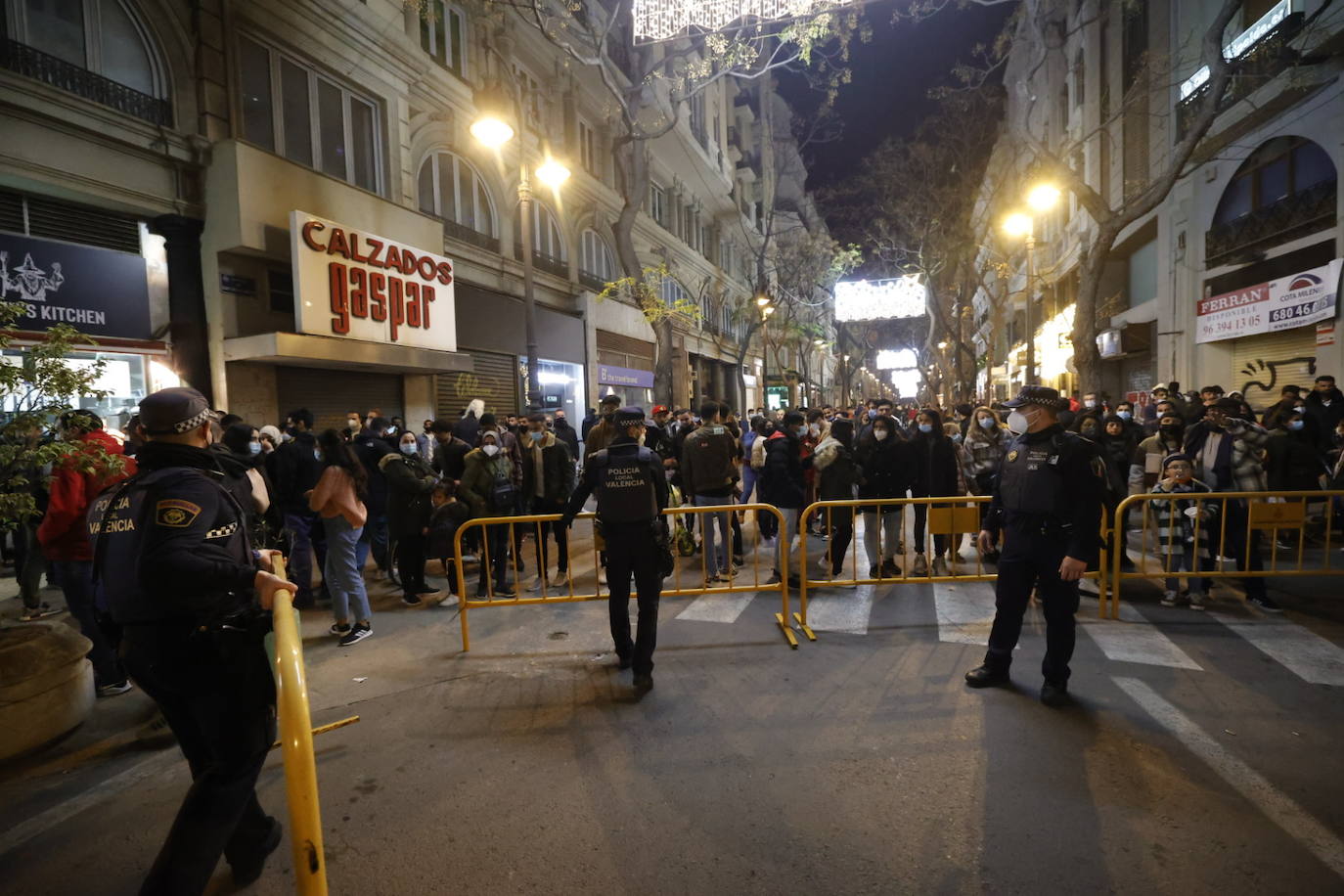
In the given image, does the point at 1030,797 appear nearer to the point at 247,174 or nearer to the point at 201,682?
the point at 201,682

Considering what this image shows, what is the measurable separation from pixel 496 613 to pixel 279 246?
9135 mm

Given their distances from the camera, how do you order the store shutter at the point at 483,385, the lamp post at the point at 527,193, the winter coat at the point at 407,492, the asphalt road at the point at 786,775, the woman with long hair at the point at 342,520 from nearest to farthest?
1. the asphalt road at the point at 786,775
2. the woman with long hair at the point at 342,520
3. the winter coat at the point at 407,492
4. the lamp post at the point at 527,193
5. the store shutter at the point at 483,385

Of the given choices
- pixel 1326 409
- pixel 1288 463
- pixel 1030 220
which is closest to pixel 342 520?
pixel 1288 463

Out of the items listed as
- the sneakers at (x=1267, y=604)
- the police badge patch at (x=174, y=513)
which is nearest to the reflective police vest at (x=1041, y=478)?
the sneakers at (x=1267, y=604)

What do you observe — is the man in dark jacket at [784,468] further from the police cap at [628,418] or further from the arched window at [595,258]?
the arched window at [595,258]

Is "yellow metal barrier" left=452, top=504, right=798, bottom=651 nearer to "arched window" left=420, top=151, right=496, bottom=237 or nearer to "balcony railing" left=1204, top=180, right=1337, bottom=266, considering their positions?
"arched window" left=420, top=151, right=496, bottom=237

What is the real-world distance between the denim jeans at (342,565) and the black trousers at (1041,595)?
513cm

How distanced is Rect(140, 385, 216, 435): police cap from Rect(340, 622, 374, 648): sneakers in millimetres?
3703

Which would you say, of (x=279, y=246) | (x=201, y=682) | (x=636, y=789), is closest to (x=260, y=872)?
(x=201, y=682)

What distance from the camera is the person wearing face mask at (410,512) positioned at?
666 centimetres

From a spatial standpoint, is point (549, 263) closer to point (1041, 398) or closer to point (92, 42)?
point (92, 42)

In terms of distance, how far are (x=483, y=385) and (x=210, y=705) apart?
15.8 meters

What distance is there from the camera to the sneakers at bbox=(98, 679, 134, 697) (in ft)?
16.0

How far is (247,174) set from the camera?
36.6 ft
